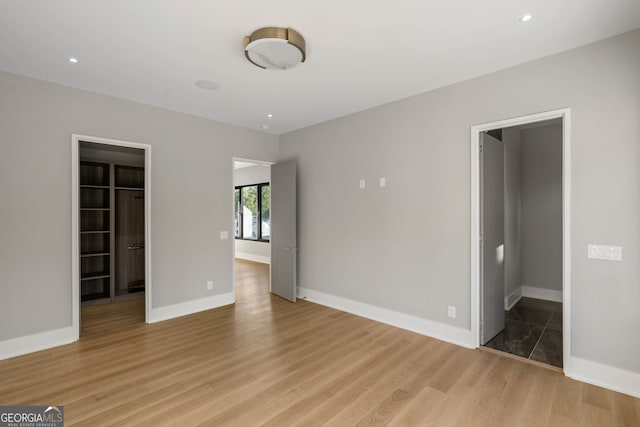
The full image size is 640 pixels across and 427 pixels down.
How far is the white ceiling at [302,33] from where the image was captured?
201cm

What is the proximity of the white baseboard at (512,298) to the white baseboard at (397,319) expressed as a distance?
167 centimetres

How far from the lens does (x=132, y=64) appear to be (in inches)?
109

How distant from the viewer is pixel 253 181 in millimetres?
8445

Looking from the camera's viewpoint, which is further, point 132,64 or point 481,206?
point 481,206

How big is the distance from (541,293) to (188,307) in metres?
5.53

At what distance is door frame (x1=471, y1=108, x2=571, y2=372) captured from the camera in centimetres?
255

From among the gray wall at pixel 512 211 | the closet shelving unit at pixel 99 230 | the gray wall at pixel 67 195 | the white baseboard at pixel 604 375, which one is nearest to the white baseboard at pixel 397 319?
the white baseboard at pixel 604 375

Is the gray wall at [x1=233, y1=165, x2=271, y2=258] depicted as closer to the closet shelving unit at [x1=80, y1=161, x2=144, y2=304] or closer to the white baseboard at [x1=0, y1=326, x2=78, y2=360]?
the closet shelving unit at [x1=80, y1=161, x2=144, y2=304]

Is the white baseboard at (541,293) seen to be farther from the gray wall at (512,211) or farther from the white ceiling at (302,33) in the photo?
the white ceiling at (302,33)

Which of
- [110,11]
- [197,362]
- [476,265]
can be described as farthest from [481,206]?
[110,11]

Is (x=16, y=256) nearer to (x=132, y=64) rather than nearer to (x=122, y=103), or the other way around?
(x=122, y=103)

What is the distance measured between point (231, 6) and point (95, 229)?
443cm

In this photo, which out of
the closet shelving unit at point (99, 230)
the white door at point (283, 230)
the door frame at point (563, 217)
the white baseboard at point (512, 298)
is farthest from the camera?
the white door at point (283, 230)

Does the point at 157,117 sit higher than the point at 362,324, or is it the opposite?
the point at 157,117
